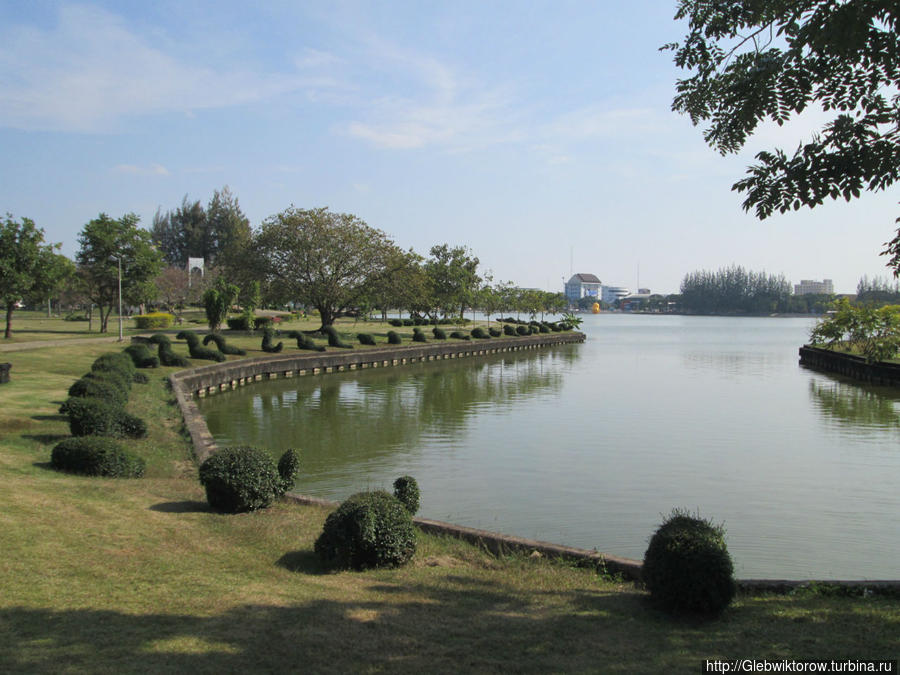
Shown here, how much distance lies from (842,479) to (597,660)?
40.4 feet

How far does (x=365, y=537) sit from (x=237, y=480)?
2456mm

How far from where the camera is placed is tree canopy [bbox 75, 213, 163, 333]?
42781 mm

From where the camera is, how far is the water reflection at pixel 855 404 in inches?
904

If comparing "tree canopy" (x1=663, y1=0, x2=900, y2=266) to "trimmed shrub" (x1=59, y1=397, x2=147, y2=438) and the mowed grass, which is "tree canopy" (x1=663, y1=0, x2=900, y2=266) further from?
"trimmed shrub" (x1=59, y1=397, x2=147, y2=438)

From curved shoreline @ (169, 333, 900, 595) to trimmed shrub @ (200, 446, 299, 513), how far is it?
0.91 meters

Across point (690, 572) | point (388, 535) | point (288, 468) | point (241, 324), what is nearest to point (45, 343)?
point (241, 324)

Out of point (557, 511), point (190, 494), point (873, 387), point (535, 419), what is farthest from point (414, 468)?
point (873, 387)

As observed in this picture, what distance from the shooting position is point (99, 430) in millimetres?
11648

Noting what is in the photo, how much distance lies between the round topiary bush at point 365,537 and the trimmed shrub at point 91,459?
4630mm

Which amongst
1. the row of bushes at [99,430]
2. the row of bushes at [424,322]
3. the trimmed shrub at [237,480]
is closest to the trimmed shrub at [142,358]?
the row of bushes at [99,430]

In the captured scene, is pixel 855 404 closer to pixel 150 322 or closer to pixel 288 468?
pixel 288 468

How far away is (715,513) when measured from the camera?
1163 cm

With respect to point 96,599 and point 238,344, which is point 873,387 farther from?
point 96,599

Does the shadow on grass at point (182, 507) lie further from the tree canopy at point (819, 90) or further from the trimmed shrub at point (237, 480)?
the tree canopy at point (819, 90)
